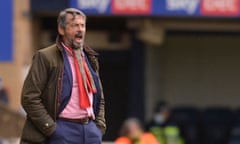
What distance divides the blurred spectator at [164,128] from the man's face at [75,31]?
32.3 feet

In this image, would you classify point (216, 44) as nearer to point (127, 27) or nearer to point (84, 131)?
point (127, 27)

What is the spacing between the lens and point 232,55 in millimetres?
18125

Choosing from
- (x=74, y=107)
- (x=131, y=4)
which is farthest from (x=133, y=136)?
(x=74, y=107)

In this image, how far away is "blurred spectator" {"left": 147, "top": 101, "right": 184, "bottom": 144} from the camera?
15555 mm

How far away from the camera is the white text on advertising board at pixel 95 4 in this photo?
14.4m

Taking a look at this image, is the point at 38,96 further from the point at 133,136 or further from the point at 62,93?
the point at 133,136

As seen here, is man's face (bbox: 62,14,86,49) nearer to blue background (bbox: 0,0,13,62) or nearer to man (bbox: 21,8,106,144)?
man (bbox: 21,8,106,144)

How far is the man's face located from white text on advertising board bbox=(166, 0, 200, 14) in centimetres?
893

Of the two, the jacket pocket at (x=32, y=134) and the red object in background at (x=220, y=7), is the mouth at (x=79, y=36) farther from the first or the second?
the red object in background at (x=220, y=7)

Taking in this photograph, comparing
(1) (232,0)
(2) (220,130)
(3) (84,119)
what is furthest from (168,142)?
(3) (84,119)

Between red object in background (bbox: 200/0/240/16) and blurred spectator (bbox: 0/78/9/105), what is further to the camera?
blurred spectator (bbox: 0/78/9/105)

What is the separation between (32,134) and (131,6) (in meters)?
9.08

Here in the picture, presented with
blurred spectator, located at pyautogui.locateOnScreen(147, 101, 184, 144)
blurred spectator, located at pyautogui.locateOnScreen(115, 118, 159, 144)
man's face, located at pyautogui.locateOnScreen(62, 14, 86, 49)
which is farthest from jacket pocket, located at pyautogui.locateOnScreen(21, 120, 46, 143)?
blurred spectator, located at pyautogui.locateOnScreen(147, 101, 184, 144)

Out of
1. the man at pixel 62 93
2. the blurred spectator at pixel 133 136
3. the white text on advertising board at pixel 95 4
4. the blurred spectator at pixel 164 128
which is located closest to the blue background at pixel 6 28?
the white text on advertising board at pixel 95 4
